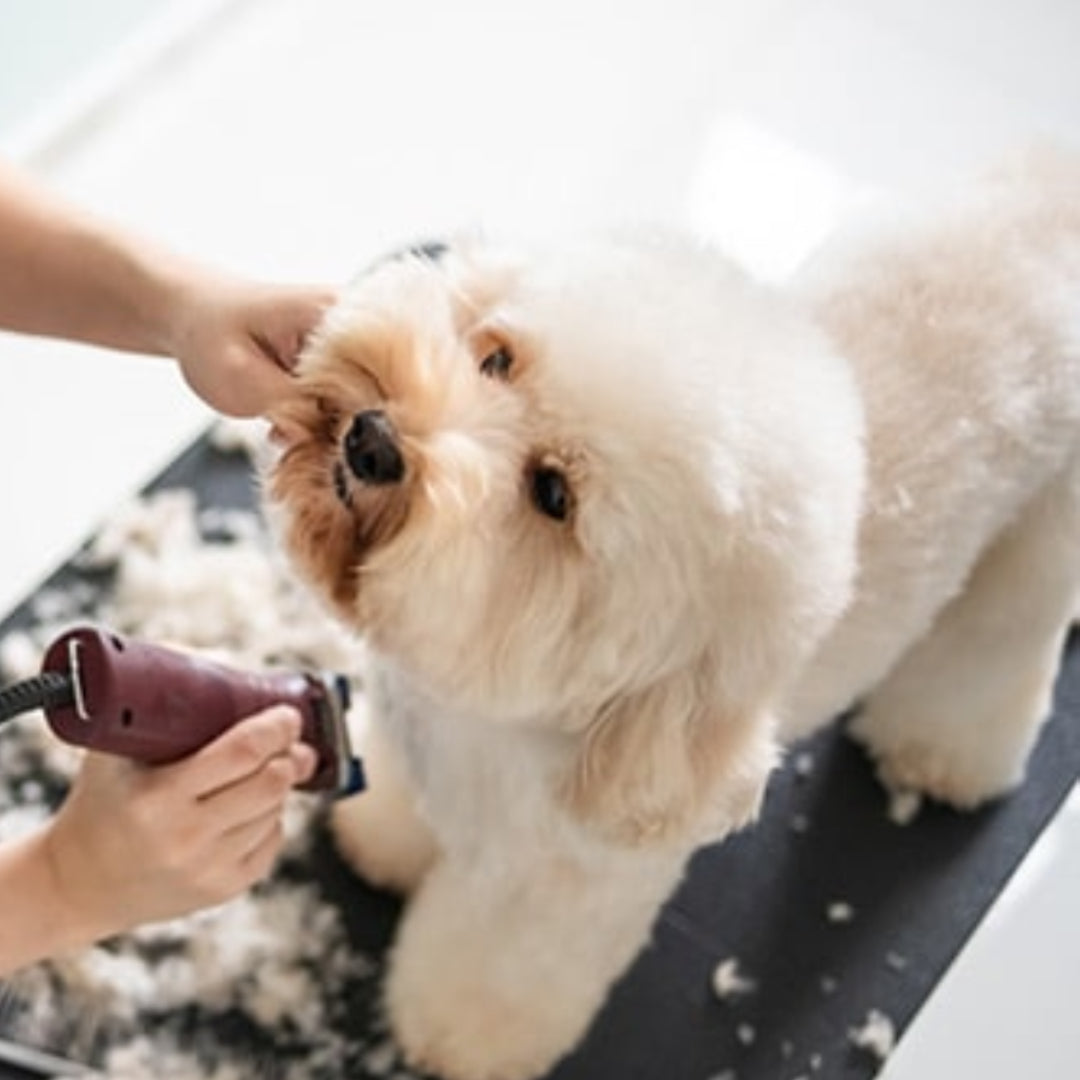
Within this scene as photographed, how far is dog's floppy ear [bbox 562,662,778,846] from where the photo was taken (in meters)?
1.09

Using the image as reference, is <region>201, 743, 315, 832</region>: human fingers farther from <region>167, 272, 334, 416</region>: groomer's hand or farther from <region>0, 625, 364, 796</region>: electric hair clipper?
<region>167, 272, 334, 416</region>: groomer's hand

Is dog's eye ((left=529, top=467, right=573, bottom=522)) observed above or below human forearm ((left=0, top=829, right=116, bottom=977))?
above

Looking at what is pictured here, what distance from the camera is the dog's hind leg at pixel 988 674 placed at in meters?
1.39

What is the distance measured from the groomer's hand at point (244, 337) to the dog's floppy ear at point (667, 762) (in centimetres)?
31

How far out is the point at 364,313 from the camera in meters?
1.08

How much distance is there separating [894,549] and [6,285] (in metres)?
0.69

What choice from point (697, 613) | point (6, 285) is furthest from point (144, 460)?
point (697, 613)

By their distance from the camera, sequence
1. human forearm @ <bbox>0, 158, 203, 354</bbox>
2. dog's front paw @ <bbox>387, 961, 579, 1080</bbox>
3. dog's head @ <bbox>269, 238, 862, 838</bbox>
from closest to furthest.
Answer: dog's head @ <bbox>269, 238, 862, 838</bbox>, human forearm @ <bbox>0, 158, 203, 354</bbox>, dog's front paw @ <bbox>387, 961, 579, 1080</bbox>

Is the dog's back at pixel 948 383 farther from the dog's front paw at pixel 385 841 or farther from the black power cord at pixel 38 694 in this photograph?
the black power cord at pixel 38 694

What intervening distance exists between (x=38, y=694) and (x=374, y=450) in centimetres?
24

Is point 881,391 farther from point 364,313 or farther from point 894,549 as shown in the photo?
point 364,313

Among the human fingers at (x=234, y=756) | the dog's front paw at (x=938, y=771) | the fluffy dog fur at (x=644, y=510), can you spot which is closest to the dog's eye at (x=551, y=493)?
the fluffy dog fur at (x=644, y=510)

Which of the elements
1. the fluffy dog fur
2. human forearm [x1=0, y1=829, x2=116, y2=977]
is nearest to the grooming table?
the fluffy dog fur

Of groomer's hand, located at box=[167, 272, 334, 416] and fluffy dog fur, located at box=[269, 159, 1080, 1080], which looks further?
groomer's hand, located at box=[167, 272, 334, 416]
